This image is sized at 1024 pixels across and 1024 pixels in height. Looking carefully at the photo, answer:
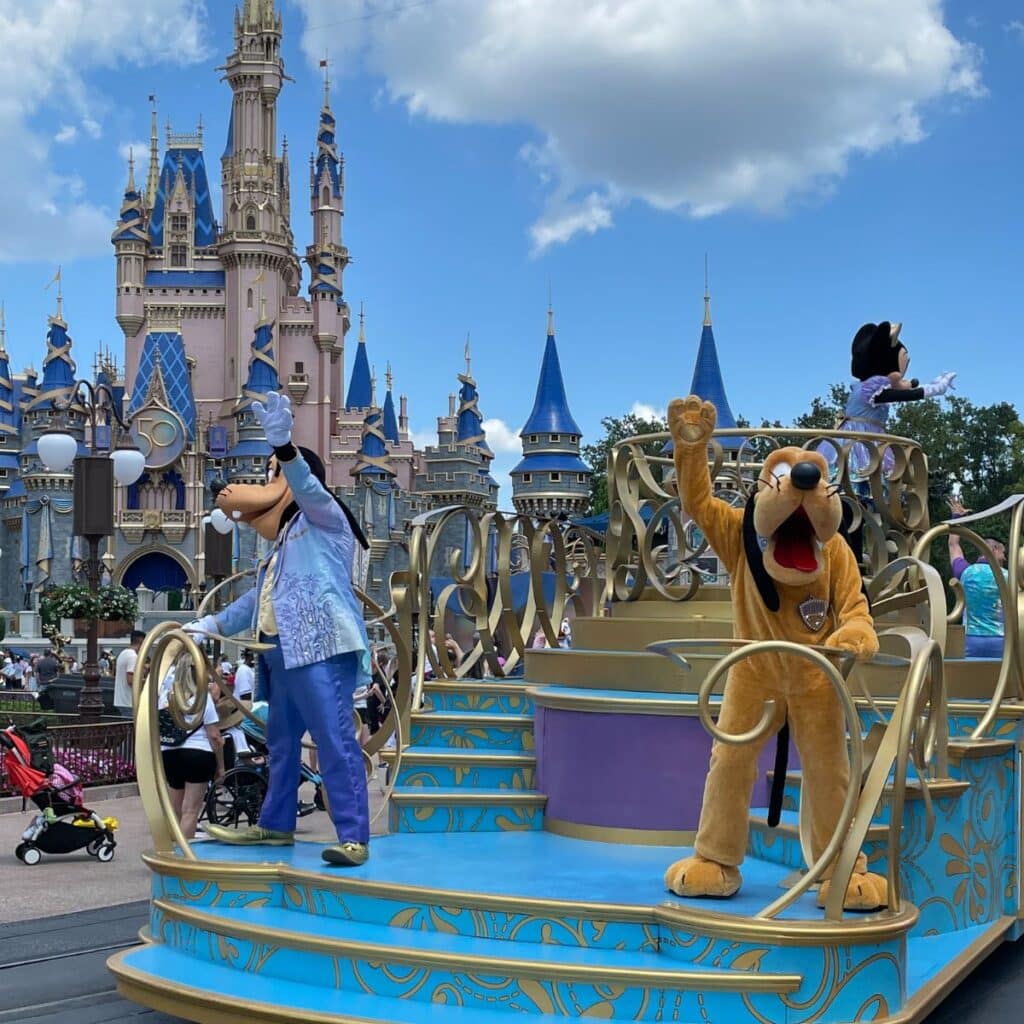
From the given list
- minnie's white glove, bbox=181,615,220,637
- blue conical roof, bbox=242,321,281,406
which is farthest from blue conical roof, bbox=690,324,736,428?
minnie's white glove, bbox=181,615,220,637

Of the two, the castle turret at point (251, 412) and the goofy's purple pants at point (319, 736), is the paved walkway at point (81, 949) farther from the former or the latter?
the castle turret at point (251, 412)

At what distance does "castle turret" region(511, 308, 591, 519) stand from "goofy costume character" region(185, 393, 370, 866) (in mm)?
36779

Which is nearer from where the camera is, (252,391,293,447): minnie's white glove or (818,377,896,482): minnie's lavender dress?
(252,391,293,447): minnie's white glove

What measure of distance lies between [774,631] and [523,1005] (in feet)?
3.85

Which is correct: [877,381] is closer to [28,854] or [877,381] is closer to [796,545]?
[796,545]

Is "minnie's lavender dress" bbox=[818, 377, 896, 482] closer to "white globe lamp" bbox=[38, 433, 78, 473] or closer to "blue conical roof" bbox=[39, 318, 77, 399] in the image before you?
"white globe lamp" bbox=[38, 433, 78, 473]

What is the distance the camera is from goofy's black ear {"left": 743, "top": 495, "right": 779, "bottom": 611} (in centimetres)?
357

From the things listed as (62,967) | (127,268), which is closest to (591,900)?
(62,967)

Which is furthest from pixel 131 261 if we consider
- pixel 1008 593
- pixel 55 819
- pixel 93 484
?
pixel 1008 593

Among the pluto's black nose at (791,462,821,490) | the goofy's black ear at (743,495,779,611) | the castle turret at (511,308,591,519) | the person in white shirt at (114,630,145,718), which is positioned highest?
the castle turret at (511,308,591,519)

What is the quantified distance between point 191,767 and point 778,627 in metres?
A: 3.67

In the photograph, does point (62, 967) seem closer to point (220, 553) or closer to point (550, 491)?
point (220, 553)

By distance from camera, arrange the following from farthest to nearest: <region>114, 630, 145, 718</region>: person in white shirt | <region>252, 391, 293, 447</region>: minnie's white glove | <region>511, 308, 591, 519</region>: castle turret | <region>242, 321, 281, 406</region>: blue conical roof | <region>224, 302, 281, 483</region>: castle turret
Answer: <region>242, 321, 281, 406</region>: blue conical roof → <region>224, 302, 281, 483</region>: castle turret → <region>511, 308, 591, 519</region>: castle turret → <region>114, 630, 145, 718</region>: person in white shirt → <region>252, 391, 293, 447</region>: minnie's white glove

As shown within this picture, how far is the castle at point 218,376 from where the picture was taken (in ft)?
154
